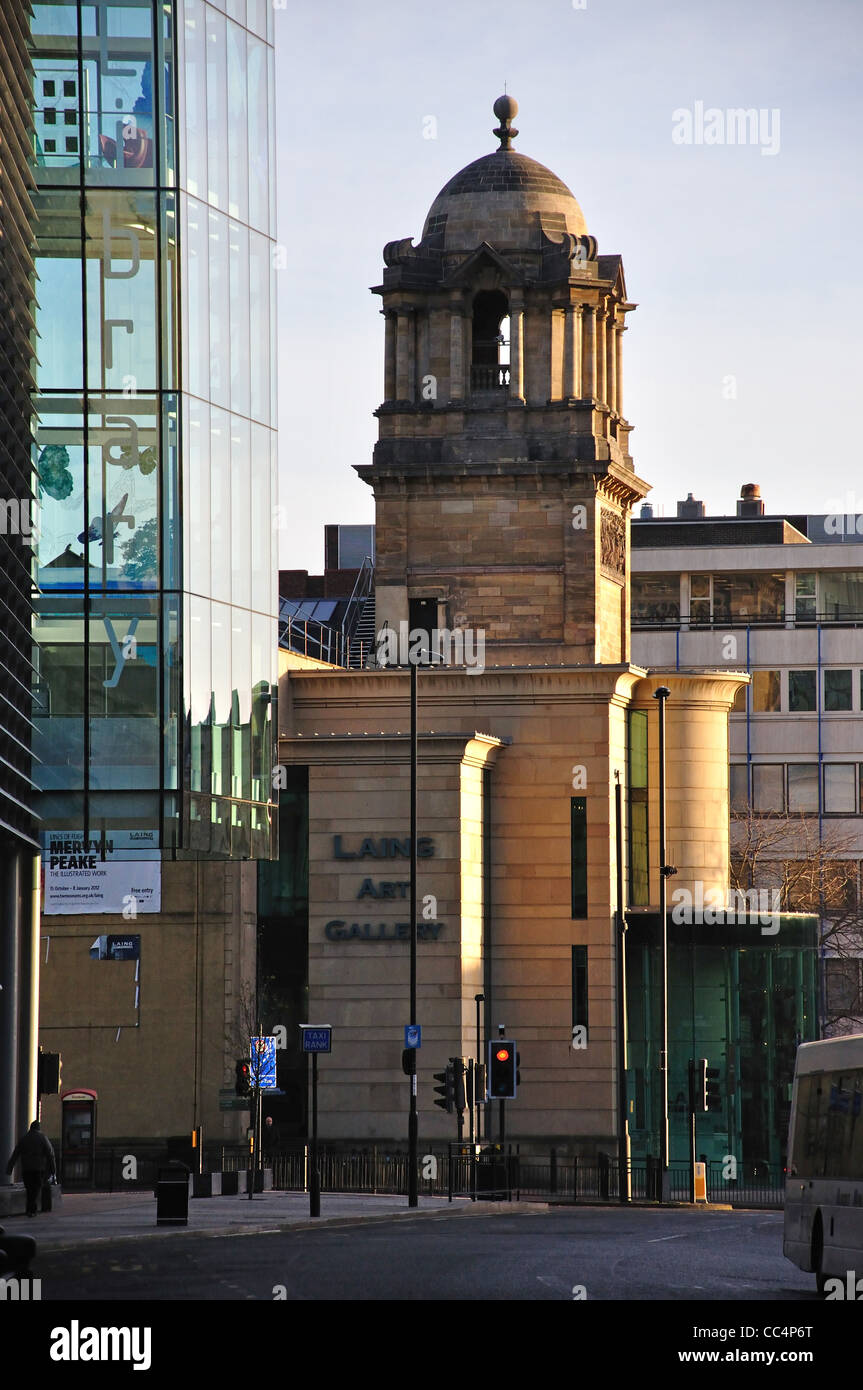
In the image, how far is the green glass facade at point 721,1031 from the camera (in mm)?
64688

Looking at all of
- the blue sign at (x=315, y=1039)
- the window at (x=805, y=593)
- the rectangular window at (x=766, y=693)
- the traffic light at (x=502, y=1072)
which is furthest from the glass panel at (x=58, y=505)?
the window at (x=805, y=593)

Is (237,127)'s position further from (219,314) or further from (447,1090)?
(447,1090)

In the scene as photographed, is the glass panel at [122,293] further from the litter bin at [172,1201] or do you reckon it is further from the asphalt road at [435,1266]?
the asphalt road at [435,1266]

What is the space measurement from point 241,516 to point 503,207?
3292cm

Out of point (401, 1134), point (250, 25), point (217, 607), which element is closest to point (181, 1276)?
point (217, 607)

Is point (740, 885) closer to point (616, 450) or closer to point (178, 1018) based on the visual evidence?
point (616, 450)

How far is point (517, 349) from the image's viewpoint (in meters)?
70.2

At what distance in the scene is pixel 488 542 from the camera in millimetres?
70438

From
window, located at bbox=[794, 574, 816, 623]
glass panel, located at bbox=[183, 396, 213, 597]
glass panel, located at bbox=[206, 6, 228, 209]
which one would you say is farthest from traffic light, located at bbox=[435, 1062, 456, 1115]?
window, located at bbox=[794, 574, 816, 623]

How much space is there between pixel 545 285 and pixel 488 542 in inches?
302

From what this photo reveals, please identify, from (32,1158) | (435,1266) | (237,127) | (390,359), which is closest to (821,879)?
(390,359)

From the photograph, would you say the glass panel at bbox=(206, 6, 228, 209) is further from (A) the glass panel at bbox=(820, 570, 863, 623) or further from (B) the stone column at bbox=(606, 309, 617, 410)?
(A) the glass panel at bbox=(820, 570, 863, 623)

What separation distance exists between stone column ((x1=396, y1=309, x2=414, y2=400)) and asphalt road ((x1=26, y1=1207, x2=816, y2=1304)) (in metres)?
37.2

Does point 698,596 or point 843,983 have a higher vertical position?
point 698,596
